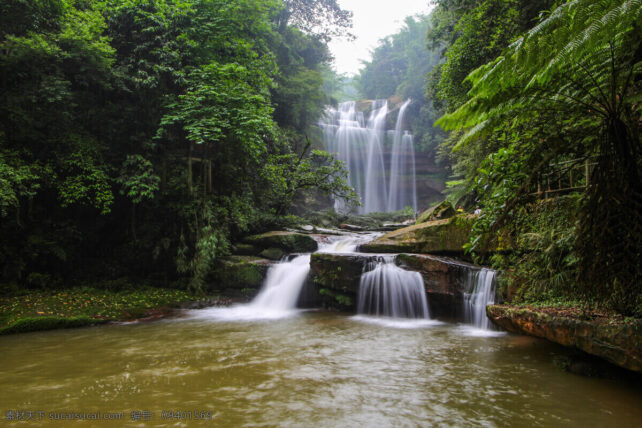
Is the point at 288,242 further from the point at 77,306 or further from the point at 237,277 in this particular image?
the point at 77,306

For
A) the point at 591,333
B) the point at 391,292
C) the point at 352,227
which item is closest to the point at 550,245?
the point at 591,333

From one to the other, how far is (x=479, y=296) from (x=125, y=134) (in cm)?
1126

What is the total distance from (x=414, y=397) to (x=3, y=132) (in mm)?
10846

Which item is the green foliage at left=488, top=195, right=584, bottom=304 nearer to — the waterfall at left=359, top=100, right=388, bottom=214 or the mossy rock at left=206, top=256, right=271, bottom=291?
the mossy rock at left=206, top=256, right=271, bottom=291

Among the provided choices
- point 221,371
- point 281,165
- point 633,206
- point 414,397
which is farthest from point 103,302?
point 633,206

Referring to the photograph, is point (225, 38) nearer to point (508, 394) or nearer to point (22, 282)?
point (22, 282)

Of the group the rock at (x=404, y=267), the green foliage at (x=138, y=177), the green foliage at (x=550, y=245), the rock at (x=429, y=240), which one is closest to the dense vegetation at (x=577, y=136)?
the green foliage at (x=550, y=245)

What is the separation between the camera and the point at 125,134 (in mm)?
11227

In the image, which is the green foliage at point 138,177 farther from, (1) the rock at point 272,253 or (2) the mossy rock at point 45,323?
(1) the rock at point 272,253

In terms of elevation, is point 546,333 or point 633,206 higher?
point 633,206

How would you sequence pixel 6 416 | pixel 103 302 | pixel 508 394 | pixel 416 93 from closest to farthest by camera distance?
pixel 6 416
pixel 508 394
pixel 103 302
pixel 416 93

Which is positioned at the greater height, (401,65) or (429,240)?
(401,65)

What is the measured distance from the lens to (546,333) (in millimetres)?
4672

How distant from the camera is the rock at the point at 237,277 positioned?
1120cm
